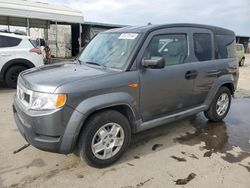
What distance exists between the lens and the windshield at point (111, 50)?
347cm

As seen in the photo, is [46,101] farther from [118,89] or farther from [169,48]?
[169,48]

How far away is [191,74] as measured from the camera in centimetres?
405

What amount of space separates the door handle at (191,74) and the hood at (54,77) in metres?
1.47

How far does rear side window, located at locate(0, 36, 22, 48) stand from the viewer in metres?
7.56

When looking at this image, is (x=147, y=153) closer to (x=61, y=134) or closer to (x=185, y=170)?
(x=185, y=170)

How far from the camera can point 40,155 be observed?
3.53 metres

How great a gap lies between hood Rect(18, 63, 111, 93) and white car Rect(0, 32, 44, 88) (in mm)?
4666

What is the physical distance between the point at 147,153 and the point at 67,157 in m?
1.18

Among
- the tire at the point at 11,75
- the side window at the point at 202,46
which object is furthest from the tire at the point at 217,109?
the tire at the point at 11,75

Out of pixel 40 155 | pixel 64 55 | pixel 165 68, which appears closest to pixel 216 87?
pixel 165 68

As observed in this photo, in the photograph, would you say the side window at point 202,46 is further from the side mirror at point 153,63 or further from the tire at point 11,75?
the tire at point 11,75

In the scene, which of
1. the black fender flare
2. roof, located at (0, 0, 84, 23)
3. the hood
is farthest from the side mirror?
roof, located at (0, 0, 84, 23)

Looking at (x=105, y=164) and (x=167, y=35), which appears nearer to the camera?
(x=105, y=164)

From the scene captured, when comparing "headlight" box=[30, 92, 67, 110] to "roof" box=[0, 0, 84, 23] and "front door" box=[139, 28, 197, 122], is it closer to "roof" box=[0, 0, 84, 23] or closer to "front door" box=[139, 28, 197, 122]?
"front door" box=[139, 28, 197, 122]
